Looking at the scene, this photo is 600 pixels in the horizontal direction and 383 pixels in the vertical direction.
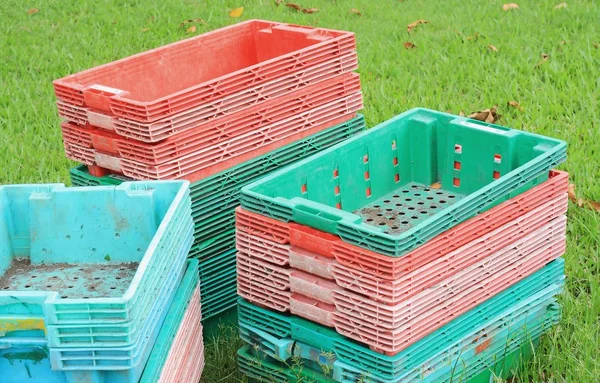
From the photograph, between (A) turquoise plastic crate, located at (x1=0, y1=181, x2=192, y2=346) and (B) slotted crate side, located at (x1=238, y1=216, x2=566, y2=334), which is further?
(A) turquoise plastic crate, located at (x1=0, y1=181, x2=192, y2=346)

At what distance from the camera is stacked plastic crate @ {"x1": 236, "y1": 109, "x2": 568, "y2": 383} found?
3.15 m

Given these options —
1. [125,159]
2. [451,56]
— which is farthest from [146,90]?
[451,56]

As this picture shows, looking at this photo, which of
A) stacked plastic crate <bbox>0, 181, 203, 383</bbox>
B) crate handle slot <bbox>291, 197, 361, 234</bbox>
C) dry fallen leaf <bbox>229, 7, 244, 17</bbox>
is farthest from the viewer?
dry fallen leaf <bbox>229, 7, 244, 17</bbox>

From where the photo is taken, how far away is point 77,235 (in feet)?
11.6

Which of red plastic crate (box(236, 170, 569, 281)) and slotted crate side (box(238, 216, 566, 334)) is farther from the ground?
red plastic crate (box(236, 170, 569, 281))

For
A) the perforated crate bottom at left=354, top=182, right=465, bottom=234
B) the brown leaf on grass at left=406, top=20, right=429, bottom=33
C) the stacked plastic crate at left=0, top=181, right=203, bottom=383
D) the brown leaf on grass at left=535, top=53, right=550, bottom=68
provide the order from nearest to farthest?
the stacked plastic crate at left=0, top=181, right=203, bottom=383 → the perforated crate bottom at left=354, top=182, right=465, bottom=234 → the brown leaf on grass at left=535, top=53, right=550, bottom=68 → the brown leaf on grass at left=406, top=20, right=429, bottom=33

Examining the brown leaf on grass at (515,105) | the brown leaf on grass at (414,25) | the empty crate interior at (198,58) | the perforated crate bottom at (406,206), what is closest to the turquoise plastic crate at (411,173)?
the perforated crate bottom at (406,206)

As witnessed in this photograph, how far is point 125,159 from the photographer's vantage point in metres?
3.77

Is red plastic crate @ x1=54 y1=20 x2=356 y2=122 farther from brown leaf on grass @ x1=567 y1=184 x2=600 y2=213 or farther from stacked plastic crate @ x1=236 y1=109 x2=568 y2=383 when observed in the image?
brown leaf on grass @ x1=567 y1=184 x2=600 y2=213

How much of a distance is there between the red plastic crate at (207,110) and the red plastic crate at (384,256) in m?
0.46

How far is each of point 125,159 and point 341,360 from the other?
3.81 feet

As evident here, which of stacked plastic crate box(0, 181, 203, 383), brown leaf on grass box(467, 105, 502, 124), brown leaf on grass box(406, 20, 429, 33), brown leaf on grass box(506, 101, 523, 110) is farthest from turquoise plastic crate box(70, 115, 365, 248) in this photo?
brown leaf on grass box(406, 20, 429, 33)

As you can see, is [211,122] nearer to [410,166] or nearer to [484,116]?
[410,166]

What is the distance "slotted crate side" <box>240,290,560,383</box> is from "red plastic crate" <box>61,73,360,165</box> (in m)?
0.72
